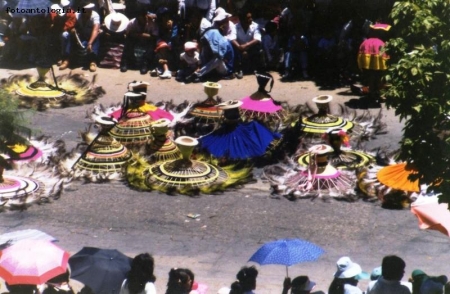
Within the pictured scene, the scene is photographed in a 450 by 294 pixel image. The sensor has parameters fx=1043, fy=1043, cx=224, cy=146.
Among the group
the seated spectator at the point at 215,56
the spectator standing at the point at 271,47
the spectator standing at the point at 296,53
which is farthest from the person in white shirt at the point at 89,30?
the spectator standing at the point at 296,53

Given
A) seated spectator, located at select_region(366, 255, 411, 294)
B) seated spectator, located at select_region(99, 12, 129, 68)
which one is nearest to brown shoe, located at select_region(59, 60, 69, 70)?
seated spectator, located at select_region(99, 12, 129, 68)

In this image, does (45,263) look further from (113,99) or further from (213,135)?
(113,99)

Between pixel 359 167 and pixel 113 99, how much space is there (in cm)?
607

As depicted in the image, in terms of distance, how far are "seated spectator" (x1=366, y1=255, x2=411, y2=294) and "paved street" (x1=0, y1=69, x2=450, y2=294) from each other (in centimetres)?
228

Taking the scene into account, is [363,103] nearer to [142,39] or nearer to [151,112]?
[151,112]

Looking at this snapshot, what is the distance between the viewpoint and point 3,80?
21.0 metres

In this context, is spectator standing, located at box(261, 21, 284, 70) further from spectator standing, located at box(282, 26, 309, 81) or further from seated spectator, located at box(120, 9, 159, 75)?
seated spectator, located at box(120, 9, 159, 75)

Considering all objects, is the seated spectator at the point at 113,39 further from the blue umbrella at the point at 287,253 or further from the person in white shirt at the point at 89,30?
the blue umbrella at the point at 287,253

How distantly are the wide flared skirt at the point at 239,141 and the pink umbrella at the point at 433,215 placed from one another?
4850 millimetres

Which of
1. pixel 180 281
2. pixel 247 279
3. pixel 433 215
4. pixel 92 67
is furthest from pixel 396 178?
pixel 92 67

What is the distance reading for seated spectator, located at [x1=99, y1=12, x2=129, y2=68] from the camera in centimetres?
2239

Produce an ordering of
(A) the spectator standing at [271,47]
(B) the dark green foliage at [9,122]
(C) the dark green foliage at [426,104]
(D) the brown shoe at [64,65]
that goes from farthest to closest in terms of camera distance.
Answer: (D) the brown shoe at [64,65] → (A) the spectator standing at [271,47] → (B) the dark green foliage at [9,122] → (C) the dark green foliage at [426,104]

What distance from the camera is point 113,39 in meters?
22.7

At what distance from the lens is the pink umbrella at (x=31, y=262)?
10.8 m
